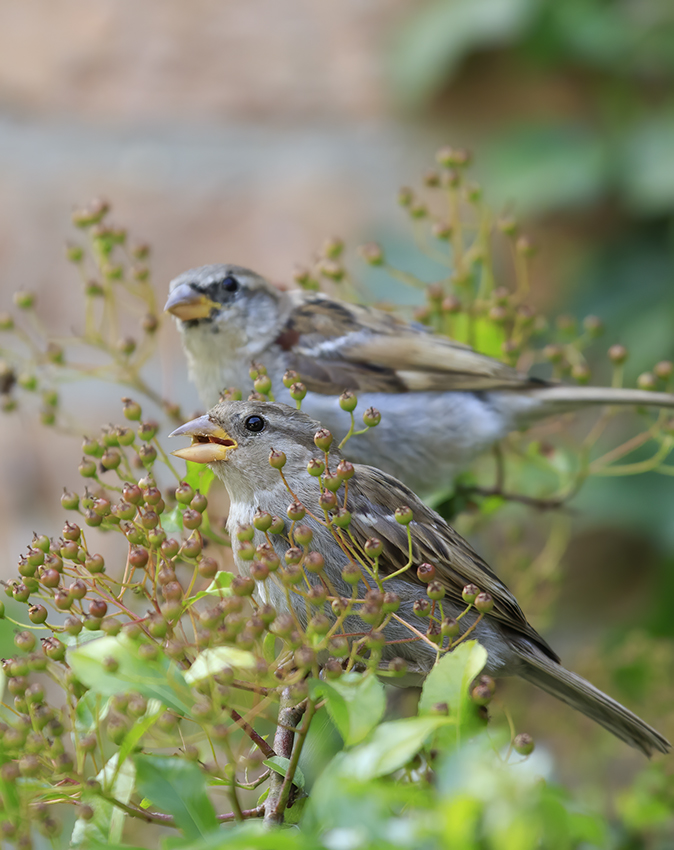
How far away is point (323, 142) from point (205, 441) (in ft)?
3.98

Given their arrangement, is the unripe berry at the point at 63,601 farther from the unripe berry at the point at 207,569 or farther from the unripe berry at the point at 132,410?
the unripe berry at the point at 132,410

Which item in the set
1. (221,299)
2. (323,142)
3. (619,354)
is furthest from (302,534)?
(323,142)

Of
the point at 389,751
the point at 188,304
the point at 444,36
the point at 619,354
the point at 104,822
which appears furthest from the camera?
the point at 444,36

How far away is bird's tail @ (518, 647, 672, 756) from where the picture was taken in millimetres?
843

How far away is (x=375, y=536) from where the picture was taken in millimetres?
789

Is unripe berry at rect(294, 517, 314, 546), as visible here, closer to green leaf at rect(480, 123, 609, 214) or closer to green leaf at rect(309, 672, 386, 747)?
green leaf at rect(309, 672, 386, 747)

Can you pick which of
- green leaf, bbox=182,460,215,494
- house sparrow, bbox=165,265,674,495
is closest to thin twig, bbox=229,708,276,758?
green leaf, bbox=182,460,215,494

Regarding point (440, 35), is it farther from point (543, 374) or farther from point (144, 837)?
point (144, 837)

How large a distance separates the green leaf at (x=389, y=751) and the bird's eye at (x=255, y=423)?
43cm

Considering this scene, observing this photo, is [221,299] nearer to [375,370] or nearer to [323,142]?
[375,370]

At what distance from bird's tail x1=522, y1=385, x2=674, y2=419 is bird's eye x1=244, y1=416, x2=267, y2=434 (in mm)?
466

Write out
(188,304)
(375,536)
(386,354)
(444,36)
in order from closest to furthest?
(375,536)
(188,304)
(386,354)
(444,36)

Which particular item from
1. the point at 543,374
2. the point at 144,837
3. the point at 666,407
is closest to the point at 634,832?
the point at 666,407

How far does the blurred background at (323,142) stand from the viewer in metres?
1.84
